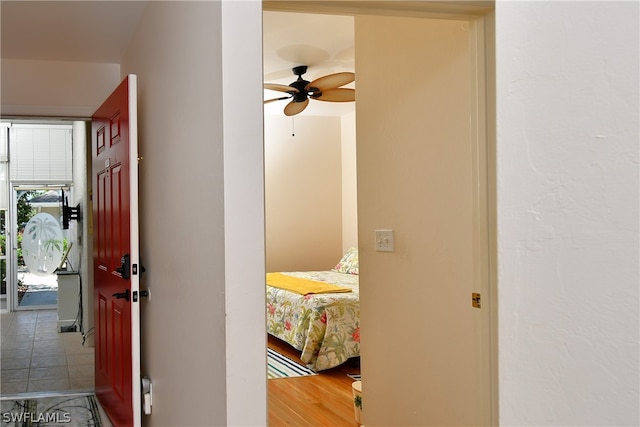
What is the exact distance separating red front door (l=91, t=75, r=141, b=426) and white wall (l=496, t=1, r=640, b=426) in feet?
6.10

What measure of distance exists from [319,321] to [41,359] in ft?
8.22

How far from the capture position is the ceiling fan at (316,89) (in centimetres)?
420

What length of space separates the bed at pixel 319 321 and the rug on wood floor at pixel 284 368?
8cm

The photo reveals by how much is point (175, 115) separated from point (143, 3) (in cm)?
87

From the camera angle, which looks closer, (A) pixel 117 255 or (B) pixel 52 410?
(A) pixel 117 255

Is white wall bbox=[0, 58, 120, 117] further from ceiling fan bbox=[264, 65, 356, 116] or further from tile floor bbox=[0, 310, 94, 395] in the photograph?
tile floor bbox=[0, 310, 94, 395]

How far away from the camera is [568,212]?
1310mm

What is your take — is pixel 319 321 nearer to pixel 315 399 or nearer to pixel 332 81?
pixel 315 399

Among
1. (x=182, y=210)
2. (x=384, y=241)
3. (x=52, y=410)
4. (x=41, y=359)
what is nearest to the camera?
(x=182, y=210)

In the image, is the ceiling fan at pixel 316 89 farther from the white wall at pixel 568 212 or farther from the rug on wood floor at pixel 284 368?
the white wall at pixel 568 212

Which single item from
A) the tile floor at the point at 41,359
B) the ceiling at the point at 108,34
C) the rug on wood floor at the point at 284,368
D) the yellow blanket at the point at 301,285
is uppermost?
the ceiling at the point at 108,34

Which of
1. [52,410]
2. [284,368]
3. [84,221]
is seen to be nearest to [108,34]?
[52,410]

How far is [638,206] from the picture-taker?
1263mm

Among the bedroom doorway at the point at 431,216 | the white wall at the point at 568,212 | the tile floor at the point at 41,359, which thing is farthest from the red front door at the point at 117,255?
the white wall at the point at 568,212
